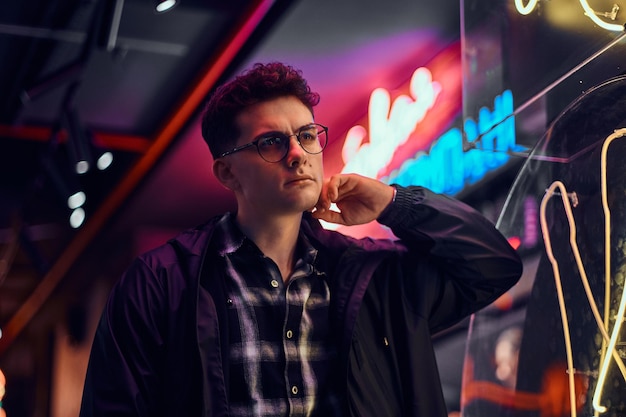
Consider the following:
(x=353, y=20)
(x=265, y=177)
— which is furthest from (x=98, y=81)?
(x=265, y=177)

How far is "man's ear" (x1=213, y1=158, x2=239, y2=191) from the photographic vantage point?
2473mm

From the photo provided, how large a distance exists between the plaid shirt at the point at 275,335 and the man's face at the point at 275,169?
12cm

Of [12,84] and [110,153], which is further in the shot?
[110,153]

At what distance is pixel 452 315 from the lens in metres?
2.45

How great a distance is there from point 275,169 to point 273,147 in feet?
0.24

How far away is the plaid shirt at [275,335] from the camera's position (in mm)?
2152

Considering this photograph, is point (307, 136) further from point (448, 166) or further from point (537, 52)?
point (448, 166)

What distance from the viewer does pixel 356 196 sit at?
2.45 m

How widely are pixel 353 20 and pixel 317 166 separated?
2879 millimetres

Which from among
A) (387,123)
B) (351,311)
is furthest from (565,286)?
(387,123)

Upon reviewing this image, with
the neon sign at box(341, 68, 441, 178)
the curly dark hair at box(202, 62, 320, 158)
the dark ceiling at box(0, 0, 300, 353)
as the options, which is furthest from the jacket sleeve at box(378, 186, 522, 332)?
the neon sign at box(341, 68, 441, 178)

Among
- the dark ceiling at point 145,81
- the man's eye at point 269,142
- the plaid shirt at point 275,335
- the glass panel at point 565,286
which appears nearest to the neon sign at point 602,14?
the glass panel at point 565,286

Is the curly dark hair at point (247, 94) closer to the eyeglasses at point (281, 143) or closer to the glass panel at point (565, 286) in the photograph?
the eyeglasses at point (281, 143)

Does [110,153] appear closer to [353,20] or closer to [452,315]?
[353,20]
